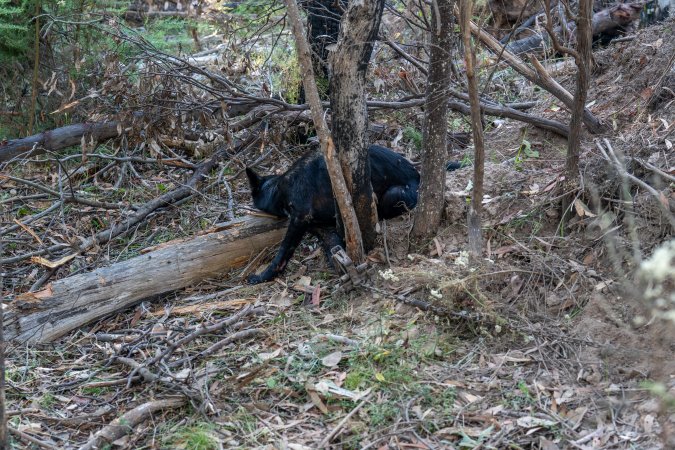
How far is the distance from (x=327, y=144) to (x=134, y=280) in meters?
2.41

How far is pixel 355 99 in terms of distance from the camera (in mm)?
6062

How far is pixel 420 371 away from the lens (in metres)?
5.14

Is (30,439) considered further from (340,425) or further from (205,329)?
(340,425)

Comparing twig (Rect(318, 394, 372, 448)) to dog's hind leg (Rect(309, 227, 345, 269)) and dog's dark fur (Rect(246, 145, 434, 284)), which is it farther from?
dog's dark fur (Rect(246, 145, 434, 284))

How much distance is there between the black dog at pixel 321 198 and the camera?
7215mm

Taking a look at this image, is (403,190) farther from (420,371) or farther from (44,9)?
(44,9)

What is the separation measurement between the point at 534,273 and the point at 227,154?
4662 mm

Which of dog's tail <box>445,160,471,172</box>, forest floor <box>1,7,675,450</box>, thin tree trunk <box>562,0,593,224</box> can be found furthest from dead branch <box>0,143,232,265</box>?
Answer: thin tree trunk <box>562,0,593,224</box>

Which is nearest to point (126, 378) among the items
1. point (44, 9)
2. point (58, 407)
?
point (58, 407)

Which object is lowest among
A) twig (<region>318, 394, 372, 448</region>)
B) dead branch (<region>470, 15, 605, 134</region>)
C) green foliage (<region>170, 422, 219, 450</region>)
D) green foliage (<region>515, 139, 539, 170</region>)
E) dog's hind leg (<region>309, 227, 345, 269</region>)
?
green foliage (<region>170, 422, 219, 450</region>)

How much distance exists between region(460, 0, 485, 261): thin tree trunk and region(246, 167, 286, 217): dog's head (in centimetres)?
239

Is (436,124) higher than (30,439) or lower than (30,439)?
higher

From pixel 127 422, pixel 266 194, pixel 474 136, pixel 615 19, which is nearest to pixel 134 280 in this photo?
pixel 266 194

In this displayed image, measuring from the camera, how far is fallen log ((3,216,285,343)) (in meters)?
6.34
